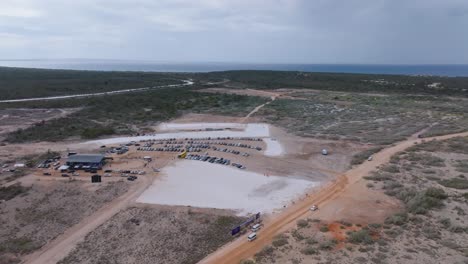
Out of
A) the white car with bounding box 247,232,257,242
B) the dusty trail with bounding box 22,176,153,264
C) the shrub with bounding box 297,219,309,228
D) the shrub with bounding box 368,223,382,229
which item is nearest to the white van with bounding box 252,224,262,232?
the white car with bounding box 247,232,257,242

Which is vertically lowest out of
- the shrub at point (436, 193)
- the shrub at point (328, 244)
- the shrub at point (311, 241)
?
the shrub at point (311, 241)

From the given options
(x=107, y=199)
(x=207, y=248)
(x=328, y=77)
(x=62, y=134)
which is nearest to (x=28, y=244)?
(x=107, y=199)

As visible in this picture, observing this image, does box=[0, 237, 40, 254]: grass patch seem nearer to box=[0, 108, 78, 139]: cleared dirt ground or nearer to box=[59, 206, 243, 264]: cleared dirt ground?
box=[59, 206, 243, 264]: cleared dirt ground

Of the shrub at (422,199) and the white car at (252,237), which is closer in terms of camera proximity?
the white car at (252,237)

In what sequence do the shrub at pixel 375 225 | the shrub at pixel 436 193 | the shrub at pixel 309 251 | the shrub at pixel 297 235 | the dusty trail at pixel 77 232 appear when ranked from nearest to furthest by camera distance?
the shrub at pixel 309 251 → the dusty trail at pixel 77 232 → the shrub at pixel 297 235 → the shrub at pixel 375 225 → the shrub at pixel 436 193

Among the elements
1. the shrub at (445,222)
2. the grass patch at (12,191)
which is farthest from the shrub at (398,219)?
the grass patch at (12,191)

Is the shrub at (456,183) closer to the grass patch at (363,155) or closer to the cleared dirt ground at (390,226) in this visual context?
the cleared dirt ground at (390,226)

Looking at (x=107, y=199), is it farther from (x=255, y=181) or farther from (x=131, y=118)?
(x=131, y=118)
